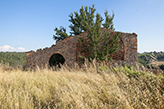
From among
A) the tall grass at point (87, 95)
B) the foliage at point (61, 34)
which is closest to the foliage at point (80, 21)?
the foliage at point (61, 34)

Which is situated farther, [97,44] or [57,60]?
[57,60]

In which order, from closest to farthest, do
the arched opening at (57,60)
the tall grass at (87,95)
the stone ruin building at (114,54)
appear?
1. the tall grass at (87,95)
2. the stone ruin building at (114,54)
3. the arched opening at (57,60)

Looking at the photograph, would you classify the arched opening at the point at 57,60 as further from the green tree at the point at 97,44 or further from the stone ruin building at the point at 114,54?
the green tree at the point at 97,44

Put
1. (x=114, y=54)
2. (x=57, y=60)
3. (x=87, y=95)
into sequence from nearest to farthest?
(x=87, y=95), (x=114, y=54), (x=57, y=60)

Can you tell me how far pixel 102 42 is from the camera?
11.6 metres

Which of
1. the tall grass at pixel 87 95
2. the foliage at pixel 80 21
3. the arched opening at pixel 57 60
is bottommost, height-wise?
the tall grass at pixel 87 95

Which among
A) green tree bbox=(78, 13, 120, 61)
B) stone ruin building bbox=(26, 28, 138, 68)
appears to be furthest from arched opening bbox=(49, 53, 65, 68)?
green tree bbox=(78, 13, 120, 61)

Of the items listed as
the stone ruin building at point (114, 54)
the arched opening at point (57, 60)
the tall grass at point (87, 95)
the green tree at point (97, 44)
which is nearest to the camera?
the tall grass at point (87, 95)


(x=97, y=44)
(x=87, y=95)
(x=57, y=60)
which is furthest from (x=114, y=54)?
(x=87, y=95)

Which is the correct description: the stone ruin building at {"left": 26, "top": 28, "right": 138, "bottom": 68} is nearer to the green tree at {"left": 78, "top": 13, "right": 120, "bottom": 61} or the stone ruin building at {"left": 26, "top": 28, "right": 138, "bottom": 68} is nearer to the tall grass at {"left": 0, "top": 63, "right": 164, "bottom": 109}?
the green tree at {"left": 78, "top": 13, "right": 120, "bottom": 61}

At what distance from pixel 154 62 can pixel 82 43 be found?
7674 millimetres

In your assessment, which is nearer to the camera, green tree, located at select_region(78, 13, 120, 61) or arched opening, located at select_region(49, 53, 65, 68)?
green tree, located at select_region(78, 13, 120, 61)

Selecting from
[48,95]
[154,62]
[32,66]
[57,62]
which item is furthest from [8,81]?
[57,62]

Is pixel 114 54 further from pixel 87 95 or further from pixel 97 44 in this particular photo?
pixel 87 95
